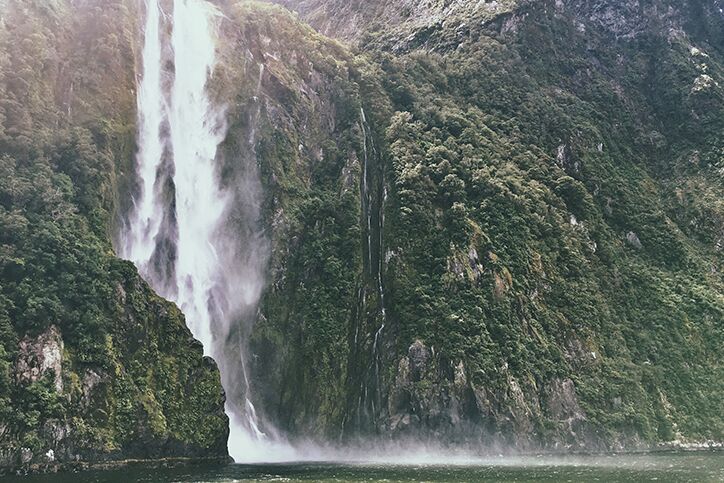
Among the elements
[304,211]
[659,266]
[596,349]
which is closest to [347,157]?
[304,211]

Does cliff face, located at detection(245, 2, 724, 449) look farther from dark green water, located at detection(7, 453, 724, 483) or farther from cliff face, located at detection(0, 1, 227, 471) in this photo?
cliff face, located at detection(0, 1, 227, 471)

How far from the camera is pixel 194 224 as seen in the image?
2434 inches

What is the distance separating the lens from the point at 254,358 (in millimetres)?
59062

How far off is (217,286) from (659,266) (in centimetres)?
5002

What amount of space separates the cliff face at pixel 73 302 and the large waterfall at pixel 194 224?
3.51 m

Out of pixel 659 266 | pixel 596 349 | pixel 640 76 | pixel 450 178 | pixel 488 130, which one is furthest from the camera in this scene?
pixel 640 76

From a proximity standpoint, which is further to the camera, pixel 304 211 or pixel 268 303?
pixel 304 211

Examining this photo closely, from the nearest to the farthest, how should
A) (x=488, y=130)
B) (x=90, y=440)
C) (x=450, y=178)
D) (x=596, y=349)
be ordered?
(x=90, y=440) < (x=596, y=349) < (x=450, y=178) < (x=488, y=130)

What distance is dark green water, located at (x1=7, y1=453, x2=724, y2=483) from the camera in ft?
115

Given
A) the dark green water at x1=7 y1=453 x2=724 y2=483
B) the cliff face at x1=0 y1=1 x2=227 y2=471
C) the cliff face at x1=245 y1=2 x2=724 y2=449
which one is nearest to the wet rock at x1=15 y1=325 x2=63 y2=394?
the cliff face at x1=0 y1=1 x2=227 y2=471

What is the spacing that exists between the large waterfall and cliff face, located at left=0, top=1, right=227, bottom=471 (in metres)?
3.51

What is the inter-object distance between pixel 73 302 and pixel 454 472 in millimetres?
26553

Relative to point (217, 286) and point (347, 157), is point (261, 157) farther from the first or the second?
point (217, 286)

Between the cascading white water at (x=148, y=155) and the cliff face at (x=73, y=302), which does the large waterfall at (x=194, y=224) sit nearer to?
the cascading white water at (x=148, y=155)
